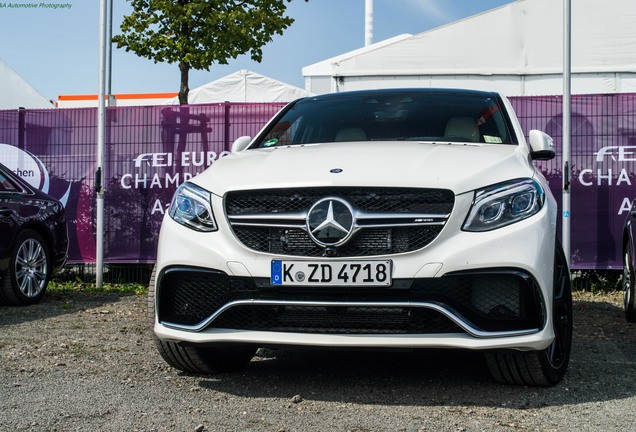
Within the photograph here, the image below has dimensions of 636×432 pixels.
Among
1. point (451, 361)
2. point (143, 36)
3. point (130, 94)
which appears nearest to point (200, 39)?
point (143, 36)

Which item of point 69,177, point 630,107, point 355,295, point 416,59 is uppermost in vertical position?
point 416,59

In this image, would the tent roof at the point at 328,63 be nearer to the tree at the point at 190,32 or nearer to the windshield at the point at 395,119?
the tree at the point at 190,32

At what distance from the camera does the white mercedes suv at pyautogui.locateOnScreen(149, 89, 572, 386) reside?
12.3 ft

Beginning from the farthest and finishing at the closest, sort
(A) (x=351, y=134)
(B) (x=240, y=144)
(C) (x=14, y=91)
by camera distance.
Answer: (C) (x=14, y=91), (B) (x=240, y=144), (A) (x=351, y=134)

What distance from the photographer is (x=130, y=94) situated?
31500 millimetres

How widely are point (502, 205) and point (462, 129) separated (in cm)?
127

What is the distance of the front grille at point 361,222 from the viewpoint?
3.78m

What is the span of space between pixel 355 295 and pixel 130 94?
2905 centimetres

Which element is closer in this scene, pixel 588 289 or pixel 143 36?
pixel 588 289

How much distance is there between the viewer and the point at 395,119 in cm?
523

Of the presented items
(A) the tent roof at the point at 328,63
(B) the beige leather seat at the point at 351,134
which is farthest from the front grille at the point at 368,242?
(A) the tent roof at the point at 328,63

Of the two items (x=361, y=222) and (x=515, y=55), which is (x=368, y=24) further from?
(x=361, y=222)

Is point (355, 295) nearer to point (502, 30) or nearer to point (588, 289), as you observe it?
point (588, 289)

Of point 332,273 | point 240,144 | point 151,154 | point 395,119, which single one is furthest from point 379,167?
point 151,154
